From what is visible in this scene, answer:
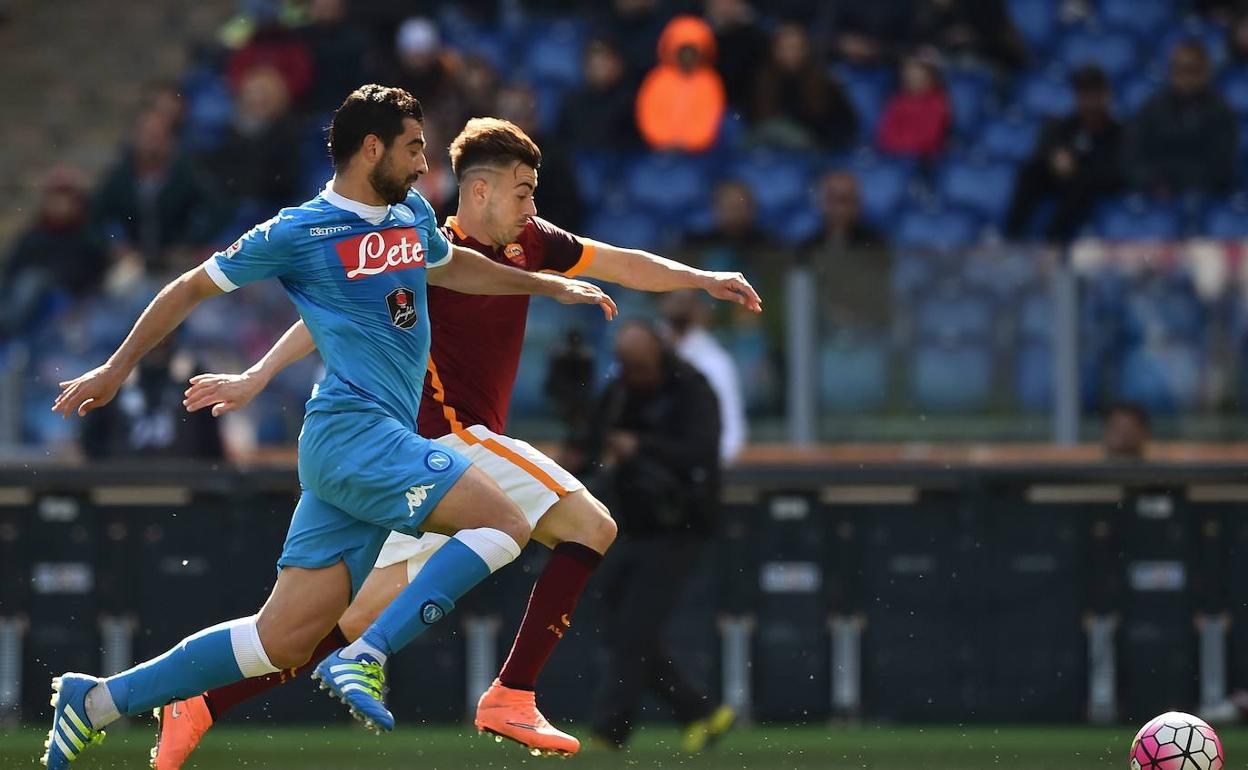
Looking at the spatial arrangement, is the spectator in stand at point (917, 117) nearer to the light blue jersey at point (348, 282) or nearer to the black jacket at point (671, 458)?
the black jacket at point (671, 458)

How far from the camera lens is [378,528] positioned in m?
7.28

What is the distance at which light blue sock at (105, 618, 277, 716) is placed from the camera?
23.7ft

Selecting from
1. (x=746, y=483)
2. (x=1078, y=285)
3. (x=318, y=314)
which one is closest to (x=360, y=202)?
(x=318, y=314)

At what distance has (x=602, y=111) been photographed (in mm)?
14648

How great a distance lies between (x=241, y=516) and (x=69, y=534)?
3.17 ft

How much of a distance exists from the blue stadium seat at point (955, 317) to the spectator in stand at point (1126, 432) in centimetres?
83

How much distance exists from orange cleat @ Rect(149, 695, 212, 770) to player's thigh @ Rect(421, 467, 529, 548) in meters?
1.14

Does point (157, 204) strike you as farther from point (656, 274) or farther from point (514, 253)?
point (656, 274)

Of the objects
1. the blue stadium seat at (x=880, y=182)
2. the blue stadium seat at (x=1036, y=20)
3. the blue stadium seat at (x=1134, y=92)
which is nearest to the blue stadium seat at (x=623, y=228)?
the blue stadium seat at (x=880, y=182)

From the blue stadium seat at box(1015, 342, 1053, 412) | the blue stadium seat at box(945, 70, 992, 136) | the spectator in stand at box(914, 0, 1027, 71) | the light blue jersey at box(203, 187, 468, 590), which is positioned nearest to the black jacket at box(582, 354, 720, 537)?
the blue stadium seat at box(1015, 342, 1053, 412)

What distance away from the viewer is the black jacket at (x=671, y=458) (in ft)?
35.6

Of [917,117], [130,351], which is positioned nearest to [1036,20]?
[917,117]

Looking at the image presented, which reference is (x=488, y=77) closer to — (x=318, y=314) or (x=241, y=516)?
(x=241, y=516)

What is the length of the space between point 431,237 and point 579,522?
1137mm
